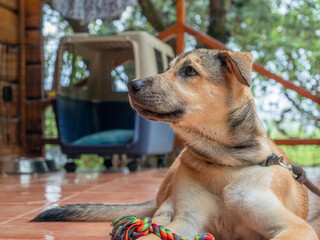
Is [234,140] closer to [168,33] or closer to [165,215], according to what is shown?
[165,215]

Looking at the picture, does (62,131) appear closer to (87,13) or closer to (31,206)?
(87,13)

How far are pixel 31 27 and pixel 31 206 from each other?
11.4 ft

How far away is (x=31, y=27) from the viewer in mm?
5414

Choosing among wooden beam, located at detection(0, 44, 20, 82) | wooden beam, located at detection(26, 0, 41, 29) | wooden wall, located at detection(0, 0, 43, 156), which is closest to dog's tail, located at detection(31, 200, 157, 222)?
wooden wall, located at detection(0, 0, 43, 156)

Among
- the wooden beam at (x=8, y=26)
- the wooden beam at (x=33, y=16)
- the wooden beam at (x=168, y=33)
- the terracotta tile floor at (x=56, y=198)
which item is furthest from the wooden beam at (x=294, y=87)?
the wooden beam at (x=8, y=26)

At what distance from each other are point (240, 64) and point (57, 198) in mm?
1525

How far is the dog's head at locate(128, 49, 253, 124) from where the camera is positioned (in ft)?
5.63

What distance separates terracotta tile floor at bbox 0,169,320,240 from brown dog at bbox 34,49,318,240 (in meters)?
0.14

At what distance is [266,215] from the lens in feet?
4.85

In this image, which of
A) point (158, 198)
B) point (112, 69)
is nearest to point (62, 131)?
point (112, 69)

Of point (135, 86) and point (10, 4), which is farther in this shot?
point (10, 4)

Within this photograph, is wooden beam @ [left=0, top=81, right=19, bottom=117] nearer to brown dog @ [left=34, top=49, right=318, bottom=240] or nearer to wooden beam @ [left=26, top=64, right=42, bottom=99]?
wooden beam @ [left=26, top=64, right=42, bottom=99]

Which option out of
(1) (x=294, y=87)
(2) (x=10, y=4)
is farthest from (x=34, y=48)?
(1) (x=294, y=87)

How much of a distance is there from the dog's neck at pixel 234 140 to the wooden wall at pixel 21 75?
3.73 metres
